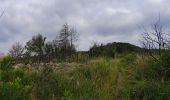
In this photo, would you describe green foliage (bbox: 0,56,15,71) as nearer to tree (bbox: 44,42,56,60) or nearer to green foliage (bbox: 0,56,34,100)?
green foliage (bbox: 0,56,34,100)

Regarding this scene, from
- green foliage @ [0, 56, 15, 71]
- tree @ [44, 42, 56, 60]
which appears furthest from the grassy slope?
tree @ [44, 42, 56, 60]

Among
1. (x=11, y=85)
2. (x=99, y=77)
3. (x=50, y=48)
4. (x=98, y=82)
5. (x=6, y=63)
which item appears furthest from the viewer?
(x=50, y=48)

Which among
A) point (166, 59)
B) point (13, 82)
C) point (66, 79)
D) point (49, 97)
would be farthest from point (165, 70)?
point (13, 82)

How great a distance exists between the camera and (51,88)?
1147 cm

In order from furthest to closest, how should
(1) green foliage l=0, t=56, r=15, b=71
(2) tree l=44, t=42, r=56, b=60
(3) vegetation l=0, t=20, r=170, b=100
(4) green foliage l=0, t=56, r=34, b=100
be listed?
(2) tree l=44, t=42, r=56, b=60 < (3) vegetation l=0, t=20, r=170, b=100 < (1) green foliage l=0, t=56, r=15, b=71 < (4) green foliage l=0, t=56, r=34, b=100

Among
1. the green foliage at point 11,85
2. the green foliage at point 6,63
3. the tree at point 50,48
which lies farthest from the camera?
the tree at point 50,48

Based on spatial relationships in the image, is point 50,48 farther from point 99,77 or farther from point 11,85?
point 11,85

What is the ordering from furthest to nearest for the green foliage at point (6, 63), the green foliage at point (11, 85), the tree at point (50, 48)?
1. the tree at point (50, 48)
2. the green foliage at point (6, 63)
3. the green foliage at point (11, 85)

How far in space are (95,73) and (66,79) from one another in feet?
4.05

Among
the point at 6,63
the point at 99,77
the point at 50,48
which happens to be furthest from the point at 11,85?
the point at 50,48

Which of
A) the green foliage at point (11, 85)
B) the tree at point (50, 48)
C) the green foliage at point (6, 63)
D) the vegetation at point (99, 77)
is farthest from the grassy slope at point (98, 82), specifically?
Result: the tree at point (50, 48)

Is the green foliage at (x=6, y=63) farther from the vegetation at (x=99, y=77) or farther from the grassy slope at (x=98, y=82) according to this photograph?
the grassy slope at (x=98, y=82)

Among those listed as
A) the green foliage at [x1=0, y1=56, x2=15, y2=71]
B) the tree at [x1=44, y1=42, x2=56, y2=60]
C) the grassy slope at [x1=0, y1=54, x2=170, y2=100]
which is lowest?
the grassy slope at [x1=0, y1=54, x2=170, y2=100]

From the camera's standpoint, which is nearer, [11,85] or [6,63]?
[11,85]
